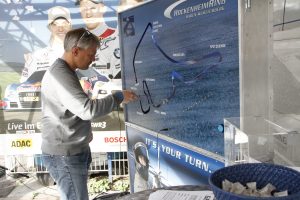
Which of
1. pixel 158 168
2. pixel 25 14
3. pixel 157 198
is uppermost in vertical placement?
pixel 25 14

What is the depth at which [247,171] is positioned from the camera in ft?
2.90

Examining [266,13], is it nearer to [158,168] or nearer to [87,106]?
[87,106]

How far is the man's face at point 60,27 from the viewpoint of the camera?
11.5 feet

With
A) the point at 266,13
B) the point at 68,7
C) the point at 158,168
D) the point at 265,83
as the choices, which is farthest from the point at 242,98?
the point at 68,7

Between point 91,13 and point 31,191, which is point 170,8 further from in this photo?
point 31,191

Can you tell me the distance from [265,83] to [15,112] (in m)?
2.98

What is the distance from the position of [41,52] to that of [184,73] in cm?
220

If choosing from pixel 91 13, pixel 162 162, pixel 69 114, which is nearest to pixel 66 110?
pixel 69 114

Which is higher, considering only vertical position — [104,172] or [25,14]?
[25,14]

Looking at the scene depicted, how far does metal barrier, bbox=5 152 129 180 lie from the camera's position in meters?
3.79

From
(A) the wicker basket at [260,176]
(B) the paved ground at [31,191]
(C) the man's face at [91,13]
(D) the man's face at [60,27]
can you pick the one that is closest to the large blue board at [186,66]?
(A) the wicker basket at [260,176]

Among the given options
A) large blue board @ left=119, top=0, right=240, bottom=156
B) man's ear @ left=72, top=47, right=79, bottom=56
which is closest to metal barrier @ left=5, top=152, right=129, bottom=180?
large blue board @ left=119, top=0, right=240, bottom=156

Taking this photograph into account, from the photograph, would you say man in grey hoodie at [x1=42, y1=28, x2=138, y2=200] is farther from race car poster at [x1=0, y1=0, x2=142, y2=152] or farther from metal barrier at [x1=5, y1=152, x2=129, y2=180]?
metal barrier at [x1=5, y1=152, x2=129, y2=180]

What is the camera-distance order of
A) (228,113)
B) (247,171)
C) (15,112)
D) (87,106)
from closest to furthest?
(247,171), (228,113), (87,106), (15,112)
